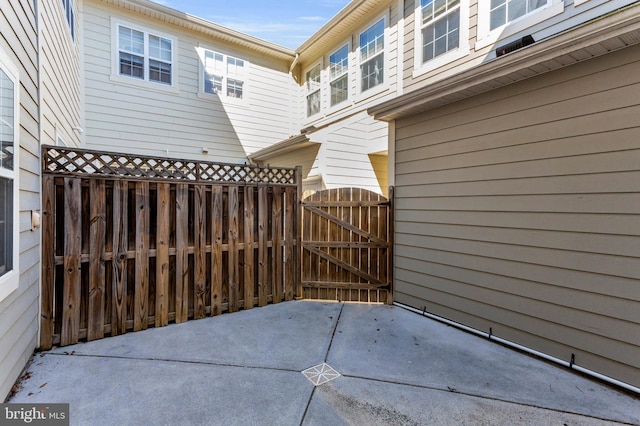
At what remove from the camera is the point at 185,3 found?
7.00m

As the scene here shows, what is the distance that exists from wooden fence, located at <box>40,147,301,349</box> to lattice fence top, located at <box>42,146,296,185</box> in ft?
0.04

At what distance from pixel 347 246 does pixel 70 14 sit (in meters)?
5.92

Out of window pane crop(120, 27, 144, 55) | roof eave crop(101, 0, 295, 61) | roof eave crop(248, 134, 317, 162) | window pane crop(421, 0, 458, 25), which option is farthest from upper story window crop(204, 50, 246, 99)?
window pane crop(421, 0, 458, 25)

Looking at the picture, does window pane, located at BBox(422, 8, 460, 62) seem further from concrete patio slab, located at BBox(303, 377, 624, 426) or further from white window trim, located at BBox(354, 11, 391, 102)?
concrete patio slab, located at BBox(303, 377, 624, 426)

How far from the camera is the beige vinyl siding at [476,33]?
12.1 ft

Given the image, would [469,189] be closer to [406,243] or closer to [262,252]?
[406,243]

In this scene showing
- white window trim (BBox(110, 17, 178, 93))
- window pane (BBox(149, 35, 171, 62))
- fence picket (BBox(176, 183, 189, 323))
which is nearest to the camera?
fence picket (BBox(176, 183, 189, 323))

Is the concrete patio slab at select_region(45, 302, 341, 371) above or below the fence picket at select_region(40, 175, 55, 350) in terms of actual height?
below

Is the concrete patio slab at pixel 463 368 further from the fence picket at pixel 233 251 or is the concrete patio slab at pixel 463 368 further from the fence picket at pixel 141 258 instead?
the fence picket at pixel 141 258

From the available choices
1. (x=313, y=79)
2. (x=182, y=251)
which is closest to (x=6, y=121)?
(x=182, y=251)

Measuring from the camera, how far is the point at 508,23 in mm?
4414

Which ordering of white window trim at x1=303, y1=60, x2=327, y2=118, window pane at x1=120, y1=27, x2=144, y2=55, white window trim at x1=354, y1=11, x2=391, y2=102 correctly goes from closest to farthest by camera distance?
white window trim at x1=354, y1=11, x2=391, y2=102, window pane at x1=120, y1=27, x2=144, y2=55, white window trim at x1=303, y1=60, x2=327, y2=118

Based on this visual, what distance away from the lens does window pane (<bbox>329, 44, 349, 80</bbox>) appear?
723 centimetres

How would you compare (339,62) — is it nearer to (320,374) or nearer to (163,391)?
(320,374)
